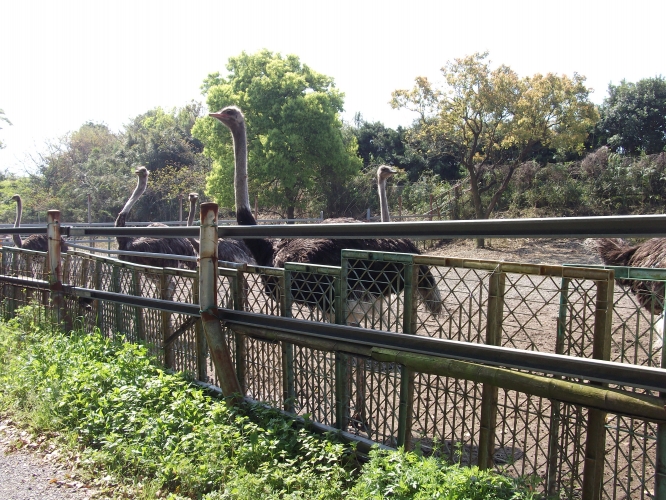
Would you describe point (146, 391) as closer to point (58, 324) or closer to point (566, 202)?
point (58, 324)

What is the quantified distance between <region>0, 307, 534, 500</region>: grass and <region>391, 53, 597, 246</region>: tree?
15.3 metres

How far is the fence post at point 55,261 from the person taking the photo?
Answer: 16.2 feet

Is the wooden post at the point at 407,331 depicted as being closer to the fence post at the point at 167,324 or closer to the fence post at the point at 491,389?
the fence post at the point at 491,389

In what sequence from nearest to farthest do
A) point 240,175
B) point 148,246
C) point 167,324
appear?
point 167,324 → point 240,175 → point 148,246

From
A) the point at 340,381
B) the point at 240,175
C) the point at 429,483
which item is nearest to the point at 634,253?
the point at 240,175

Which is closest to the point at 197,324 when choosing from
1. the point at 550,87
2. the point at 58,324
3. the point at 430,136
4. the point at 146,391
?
the point at 146,391

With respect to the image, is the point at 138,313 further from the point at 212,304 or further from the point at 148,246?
the point at 148,246

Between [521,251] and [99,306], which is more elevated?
[99,306]

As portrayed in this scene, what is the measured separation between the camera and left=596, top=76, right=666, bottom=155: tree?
23.2 m

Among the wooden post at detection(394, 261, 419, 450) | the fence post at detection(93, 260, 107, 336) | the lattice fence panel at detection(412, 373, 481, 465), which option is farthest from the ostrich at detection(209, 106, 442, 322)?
the wooden post at detection(394, 261, 419, 450)

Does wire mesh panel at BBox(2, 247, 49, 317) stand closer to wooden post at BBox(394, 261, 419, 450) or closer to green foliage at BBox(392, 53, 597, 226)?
wooden post at BBox(394, 261, 419, 450)

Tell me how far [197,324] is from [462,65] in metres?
16.9

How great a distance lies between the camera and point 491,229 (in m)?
2.27

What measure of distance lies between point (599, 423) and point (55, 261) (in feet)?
→ 13.9
